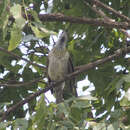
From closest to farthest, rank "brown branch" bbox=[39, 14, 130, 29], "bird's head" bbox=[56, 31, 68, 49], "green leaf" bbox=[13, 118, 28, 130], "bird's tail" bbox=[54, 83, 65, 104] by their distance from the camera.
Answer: "green leaf" bbox=[13, 118, 28, 130], "brown branch" bbox=[39, 14, 130, 29], "bird's head" bbox=[56, 31, 68, 49], "bird's tail" bbox=[54, 83, 65, 104]

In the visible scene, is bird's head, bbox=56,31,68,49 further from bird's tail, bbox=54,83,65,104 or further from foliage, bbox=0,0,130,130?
bird's tail, bbox=54,83,65,104

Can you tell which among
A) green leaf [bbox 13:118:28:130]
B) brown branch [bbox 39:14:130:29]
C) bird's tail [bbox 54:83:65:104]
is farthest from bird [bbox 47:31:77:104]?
green leaf [bbox 13:118:28:130]

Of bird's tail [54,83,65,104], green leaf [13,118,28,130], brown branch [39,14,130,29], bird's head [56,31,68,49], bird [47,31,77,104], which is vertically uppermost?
brown branch [39,14,130,29]

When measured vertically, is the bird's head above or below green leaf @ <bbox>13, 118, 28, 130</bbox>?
below

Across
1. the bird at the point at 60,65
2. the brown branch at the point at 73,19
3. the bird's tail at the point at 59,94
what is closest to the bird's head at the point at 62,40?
the bird at the point at 60,65

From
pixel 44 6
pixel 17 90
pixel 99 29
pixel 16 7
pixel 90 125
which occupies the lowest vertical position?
pixel 17 90

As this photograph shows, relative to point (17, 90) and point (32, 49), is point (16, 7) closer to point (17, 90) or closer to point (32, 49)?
point (17, 90)

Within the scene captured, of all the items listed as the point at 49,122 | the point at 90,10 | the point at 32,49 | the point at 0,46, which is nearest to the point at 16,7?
the point at 49,122

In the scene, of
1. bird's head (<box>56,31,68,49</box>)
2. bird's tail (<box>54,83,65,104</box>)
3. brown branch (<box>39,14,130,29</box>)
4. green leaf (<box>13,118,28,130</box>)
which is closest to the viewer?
green leaf (<box>13,118,28,130</box>)

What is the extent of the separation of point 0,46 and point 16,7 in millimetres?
1609

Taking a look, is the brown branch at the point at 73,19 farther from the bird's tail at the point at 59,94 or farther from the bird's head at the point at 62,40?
the bird's tail at the point at 59,94

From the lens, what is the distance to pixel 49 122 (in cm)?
282

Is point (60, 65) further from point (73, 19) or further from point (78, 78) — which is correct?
point (73, 19)

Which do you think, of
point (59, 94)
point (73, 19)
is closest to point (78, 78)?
point (59, 94)
